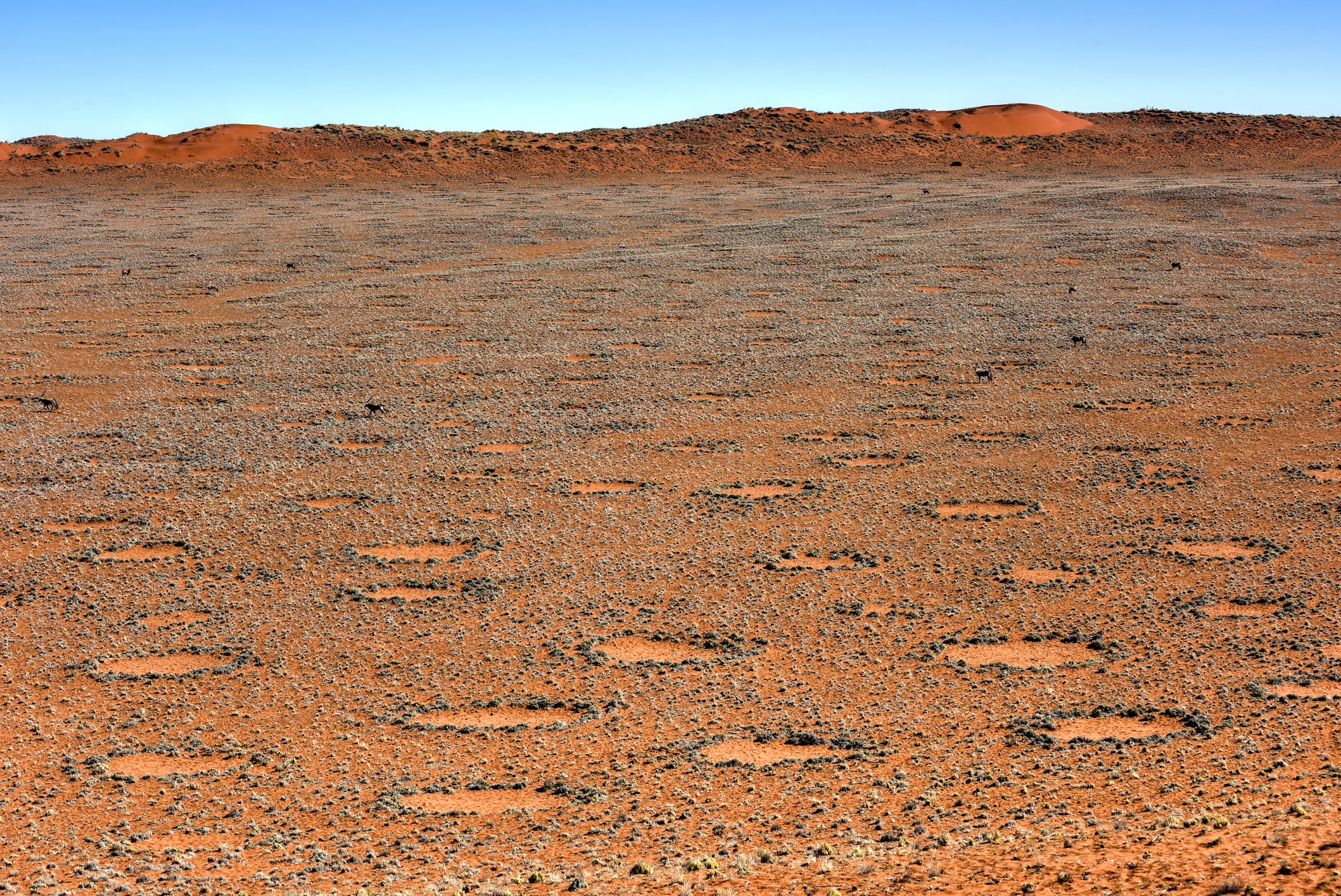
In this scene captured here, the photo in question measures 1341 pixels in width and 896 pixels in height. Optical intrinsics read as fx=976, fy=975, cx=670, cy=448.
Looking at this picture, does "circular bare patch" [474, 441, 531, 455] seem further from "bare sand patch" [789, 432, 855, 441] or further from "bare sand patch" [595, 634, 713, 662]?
"bare sand patch" [595, 634, 713, 662]

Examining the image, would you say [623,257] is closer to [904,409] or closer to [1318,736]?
[904,409]

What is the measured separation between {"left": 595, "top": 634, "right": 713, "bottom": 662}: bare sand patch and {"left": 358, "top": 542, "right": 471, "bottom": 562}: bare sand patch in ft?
5.79

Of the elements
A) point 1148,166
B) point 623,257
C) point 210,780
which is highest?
point 1148,166

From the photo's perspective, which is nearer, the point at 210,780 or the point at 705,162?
the point at 210,780

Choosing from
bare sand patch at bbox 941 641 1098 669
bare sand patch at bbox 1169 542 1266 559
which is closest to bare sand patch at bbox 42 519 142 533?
bare sand patch at bbox 941 641 1098 669

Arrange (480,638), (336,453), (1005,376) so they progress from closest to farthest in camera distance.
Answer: (480,638)
(336,453)
(1005,376)

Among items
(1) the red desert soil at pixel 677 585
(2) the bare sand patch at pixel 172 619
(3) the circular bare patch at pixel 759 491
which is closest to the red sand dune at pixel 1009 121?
(1) the red desert soil at pixel 677 585

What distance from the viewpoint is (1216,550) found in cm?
709

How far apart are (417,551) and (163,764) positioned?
2.61m

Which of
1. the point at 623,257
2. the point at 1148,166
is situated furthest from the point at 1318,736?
the point at 1148,166

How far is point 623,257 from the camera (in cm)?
1978

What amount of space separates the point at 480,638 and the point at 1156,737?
3.89m

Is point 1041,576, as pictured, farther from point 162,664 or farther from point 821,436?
point 162,664

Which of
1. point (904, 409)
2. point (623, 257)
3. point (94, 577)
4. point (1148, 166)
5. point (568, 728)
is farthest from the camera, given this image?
point (1148, 166)
